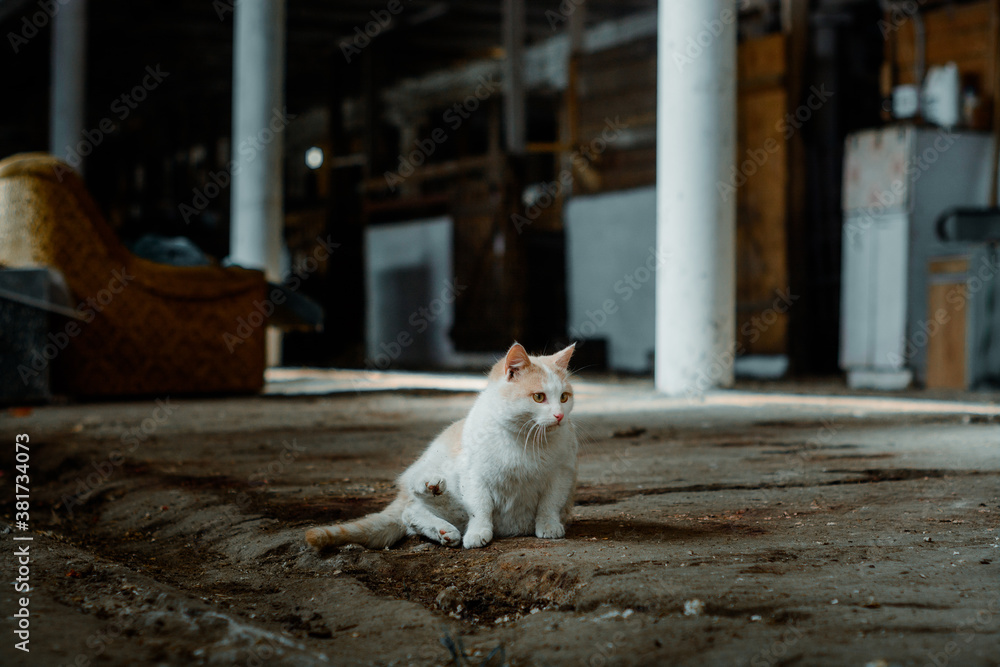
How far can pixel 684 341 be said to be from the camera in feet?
22.3

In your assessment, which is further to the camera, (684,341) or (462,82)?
(462,82)

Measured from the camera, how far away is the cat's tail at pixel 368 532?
8.02 ft

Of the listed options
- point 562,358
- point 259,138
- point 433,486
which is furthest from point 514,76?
point 433,486

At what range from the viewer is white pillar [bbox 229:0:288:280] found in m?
10.8

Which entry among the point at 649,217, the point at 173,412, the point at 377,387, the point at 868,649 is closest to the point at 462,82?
the point at 649,217

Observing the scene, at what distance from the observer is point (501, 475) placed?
250 centimetres

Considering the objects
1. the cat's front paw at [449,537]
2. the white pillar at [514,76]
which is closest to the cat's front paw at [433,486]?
the cat's front paw at [449,537]

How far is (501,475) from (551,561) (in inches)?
13.8

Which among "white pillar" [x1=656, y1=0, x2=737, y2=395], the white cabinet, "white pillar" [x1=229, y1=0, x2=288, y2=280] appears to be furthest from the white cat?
"white pillar" [x1=229, y1=0, x2=288, y2=280]

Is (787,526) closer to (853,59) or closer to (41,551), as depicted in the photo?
(41,551)

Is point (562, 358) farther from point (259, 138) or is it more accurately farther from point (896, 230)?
point (259, 138)

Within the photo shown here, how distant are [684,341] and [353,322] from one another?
29.8ft

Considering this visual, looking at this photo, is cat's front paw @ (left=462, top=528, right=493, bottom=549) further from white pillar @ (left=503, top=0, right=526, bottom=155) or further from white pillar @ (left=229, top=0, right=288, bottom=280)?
white pillar @ (left=503, top=0, right=526, bottom=155)

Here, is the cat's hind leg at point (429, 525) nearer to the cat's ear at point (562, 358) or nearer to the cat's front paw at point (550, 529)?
the cat's front paw at point (550, 529)
